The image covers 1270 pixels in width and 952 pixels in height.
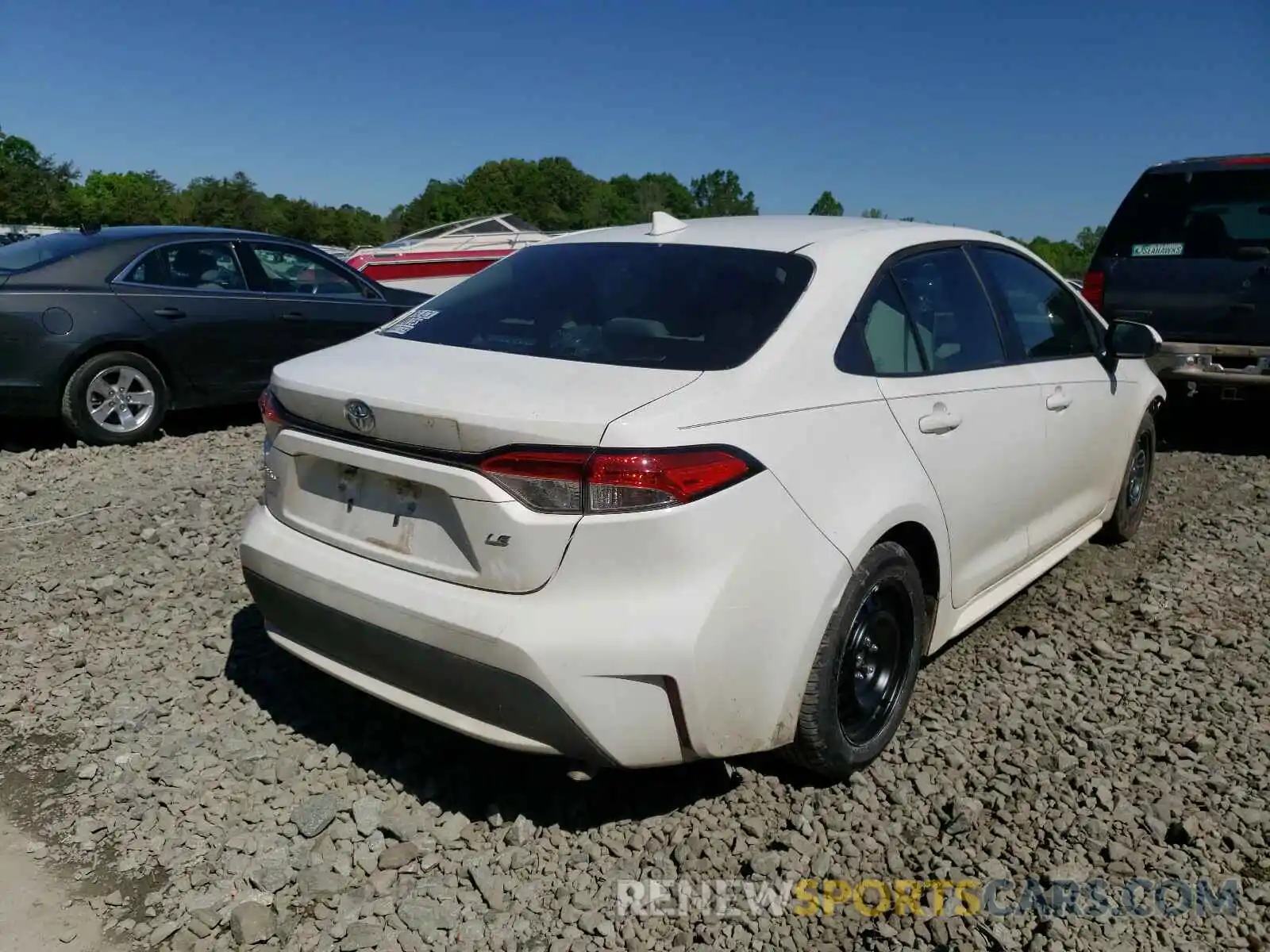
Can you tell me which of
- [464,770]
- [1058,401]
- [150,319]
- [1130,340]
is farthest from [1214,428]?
[150,319]

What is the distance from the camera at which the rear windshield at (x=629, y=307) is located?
2816 mm

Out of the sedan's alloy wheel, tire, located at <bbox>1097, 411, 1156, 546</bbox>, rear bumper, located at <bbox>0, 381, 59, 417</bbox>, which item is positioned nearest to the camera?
tire, located at <bbox>1097, 411, 1156, 546</bbox>

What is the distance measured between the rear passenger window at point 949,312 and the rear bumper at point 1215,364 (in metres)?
3.51

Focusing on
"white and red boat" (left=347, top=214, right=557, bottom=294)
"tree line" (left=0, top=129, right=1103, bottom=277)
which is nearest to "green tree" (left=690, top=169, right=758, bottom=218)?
"tree line" (left=0, top=129, right=1103, bottom=277)

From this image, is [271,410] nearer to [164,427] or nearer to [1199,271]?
[164,427]

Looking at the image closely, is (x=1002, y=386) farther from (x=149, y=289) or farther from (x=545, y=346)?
(x=149, y=289)

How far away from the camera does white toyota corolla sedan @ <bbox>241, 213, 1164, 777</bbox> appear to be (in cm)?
240

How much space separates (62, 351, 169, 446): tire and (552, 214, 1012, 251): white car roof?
4.26 m

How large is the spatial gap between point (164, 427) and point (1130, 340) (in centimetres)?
657

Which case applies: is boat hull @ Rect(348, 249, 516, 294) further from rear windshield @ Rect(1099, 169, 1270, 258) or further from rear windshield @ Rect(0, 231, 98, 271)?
rear windshield @ Rect(1099, 169, 1270, 258)

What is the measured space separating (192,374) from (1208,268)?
23.1ft

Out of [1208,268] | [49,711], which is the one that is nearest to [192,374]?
[49,711]

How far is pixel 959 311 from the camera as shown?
12.0 ft

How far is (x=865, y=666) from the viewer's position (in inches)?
120
